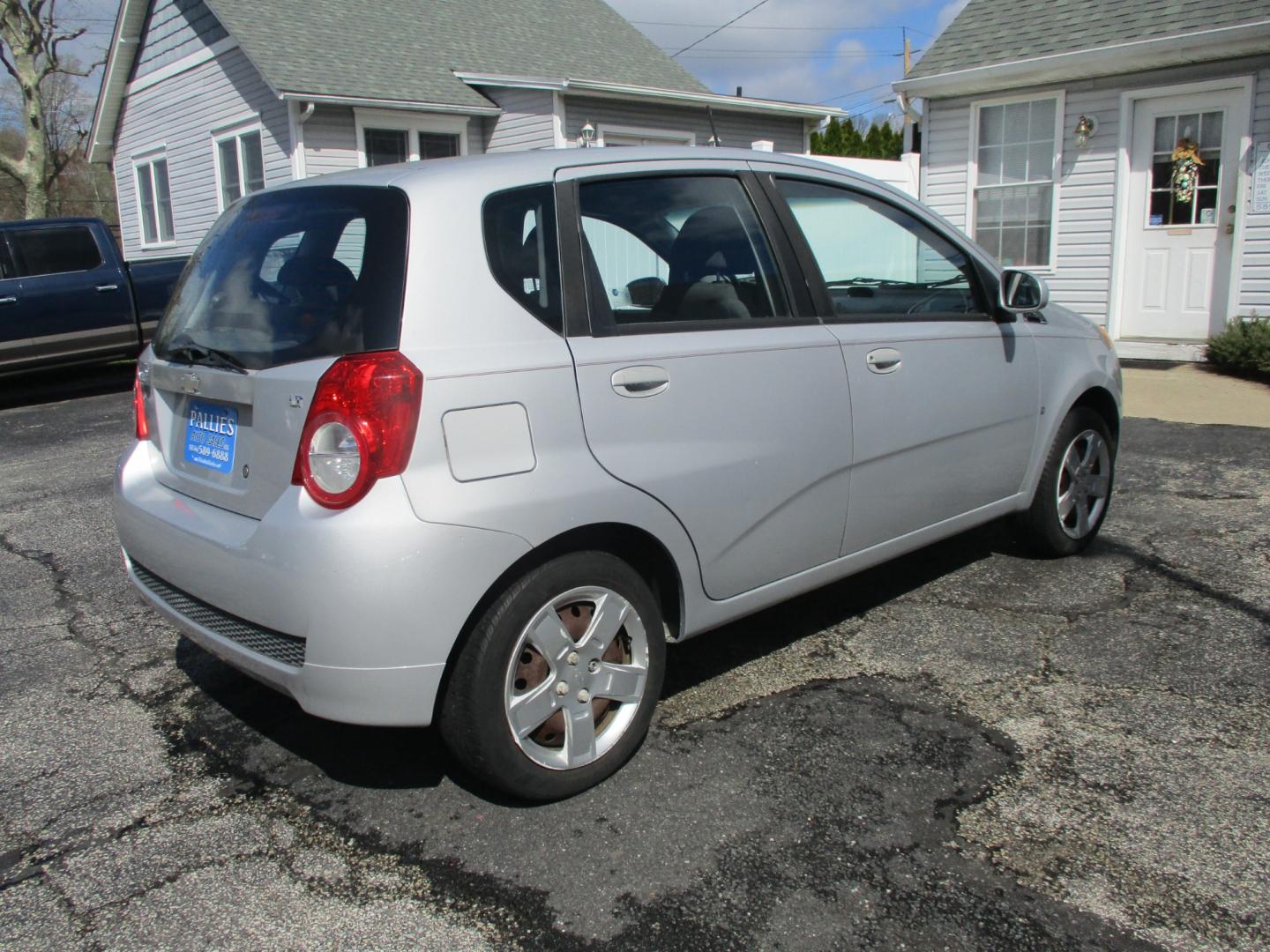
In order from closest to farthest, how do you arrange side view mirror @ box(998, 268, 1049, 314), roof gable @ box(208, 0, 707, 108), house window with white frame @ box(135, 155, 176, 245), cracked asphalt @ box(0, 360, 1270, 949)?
cracked asphalt @ box(0, 360, 1270, 949) < side view mirror @ box(998, 268, 1049, 314) < roof gable @ box(208, 0, 707, 108) < house window with white frame @ box(135, 155, 176, 245)

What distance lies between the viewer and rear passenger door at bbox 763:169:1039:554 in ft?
11.8

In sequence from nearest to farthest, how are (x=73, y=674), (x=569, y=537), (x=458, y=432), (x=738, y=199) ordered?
(x=458, y=432), (x=569, y=537), (x=738, y=199), (x=73, y=674)

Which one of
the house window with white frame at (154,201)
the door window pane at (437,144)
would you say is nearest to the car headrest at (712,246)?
the door window pane at (437,144)

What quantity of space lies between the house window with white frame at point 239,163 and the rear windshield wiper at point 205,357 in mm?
13749

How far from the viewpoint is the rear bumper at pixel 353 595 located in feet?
8.09

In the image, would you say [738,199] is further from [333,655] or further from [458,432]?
[333,655]

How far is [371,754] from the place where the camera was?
3.20 metres

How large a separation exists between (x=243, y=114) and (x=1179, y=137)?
12.7 m

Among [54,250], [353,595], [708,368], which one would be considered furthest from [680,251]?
[54,250]

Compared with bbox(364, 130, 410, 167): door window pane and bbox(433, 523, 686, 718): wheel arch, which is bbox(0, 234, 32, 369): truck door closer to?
bbox(364, 130, 410, 167): door window pane

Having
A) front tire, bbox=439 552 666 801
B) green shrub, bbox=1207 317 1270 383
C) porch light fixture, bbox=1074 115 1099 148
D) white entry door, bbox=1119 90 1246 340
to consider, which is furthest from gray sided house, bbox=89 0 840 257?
front tire, bbox=439 552 666 801

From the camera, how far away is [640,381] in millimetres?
2908

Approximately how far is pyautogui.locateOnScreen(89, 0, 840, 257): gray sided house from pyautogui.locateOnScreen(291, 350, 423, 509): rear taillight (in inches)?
511

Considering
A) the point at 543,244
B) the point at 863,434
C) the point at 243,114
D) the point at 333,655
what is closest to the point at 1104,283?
the point at 863,434
